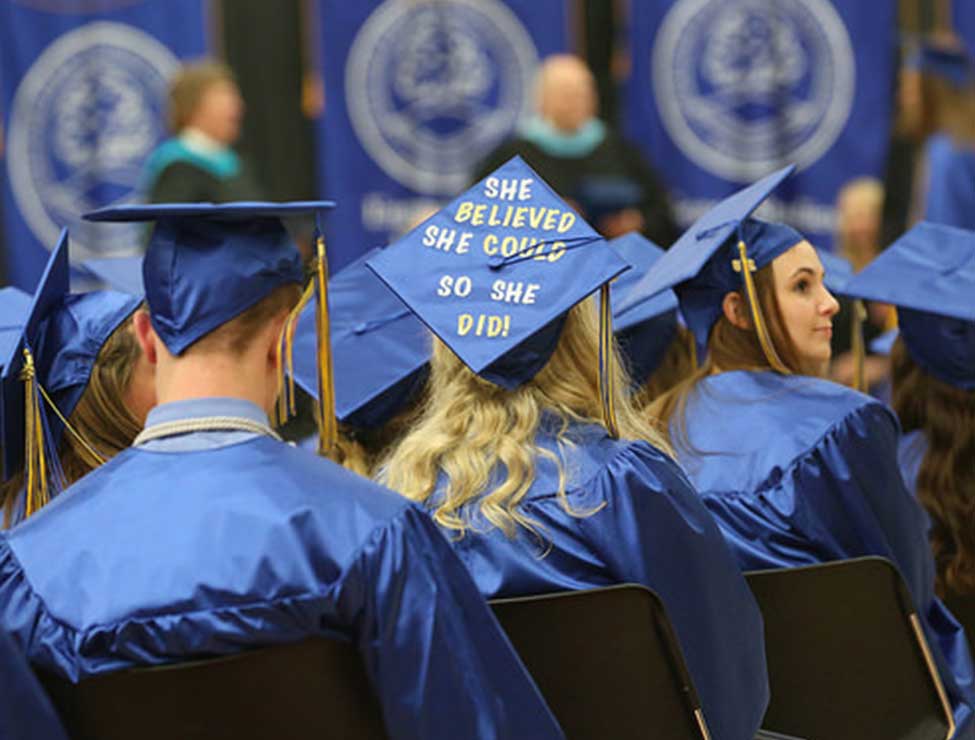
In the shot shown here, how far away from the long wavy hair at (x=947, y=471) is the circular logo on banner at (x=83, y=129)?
5475 mm

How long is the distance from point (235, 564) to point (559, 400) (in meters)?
0.83

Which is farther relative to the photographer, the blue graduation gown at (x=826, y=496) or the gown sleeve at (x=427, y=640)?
the blue graduation gown at (x=826, y=496)

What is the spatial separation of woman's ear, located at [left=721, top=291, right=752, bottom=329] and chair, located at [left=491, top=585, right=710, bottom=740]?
44.4 inches

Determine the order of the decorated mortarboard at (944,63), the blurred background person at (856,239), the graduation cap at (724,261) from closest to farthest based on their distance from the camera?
the graduation cap at (724,261), the decorated mortarboard at (944,63), the blurred background person at (856,239)

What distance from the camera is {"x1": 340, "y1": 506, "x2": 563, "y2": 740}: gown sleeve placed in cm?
184

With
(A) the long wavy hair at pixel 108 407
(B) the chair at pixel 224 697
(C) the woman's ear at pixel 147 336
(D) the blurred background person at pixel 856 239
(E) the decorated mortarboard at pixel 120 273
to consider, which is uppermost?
(C) the woman's ear at pixel 147 336

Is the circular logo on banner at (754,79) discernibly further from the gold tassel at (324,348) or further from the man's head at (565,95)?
the gold tassel at (324,348)

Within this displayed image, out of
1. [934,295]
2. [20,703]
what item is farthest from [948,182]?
[20,703]

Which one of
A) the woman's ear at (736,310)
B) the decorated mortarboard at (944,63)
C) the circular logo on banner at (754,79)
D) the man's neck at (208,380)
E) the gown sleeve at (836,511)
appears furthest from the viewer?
the circular logo on banner at (754,79)

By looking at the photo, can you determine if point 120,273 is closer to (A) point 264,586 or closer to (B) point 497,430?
(B) point 497,430

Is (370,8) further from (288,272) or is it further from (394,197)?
(288,272)

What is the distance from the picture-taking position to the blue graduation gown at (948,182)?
5113 millimetres

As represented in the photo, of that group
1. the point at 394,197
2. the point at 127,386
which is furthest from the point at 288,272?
the point at 394,197

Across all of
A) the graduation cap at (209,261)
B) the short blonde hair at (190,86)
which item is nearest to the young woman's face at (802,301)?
the graduation cap at (209,261)
